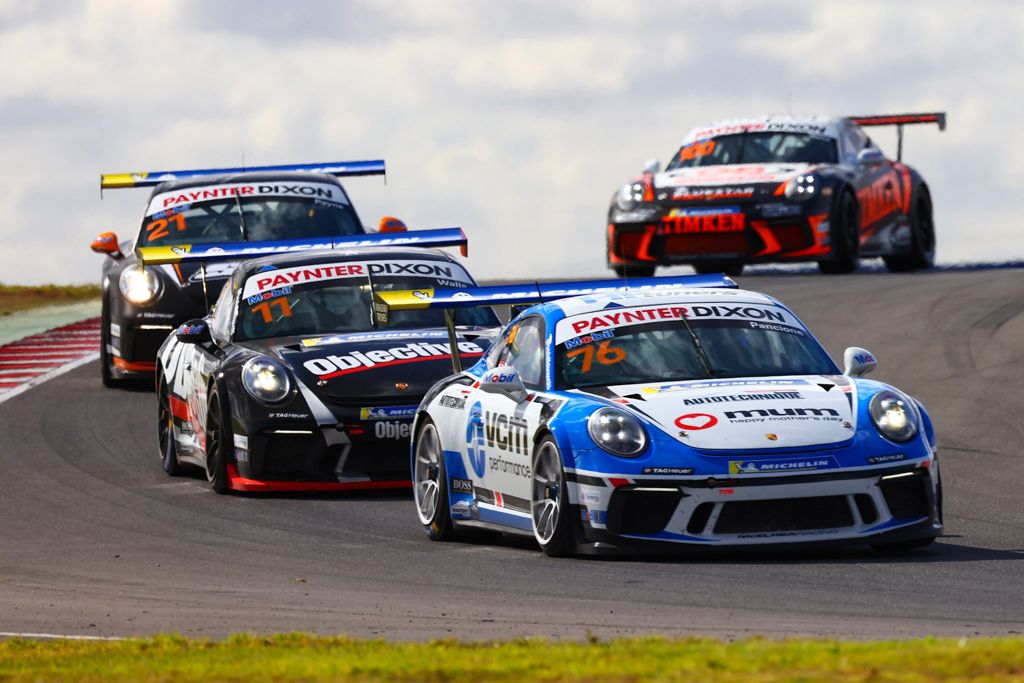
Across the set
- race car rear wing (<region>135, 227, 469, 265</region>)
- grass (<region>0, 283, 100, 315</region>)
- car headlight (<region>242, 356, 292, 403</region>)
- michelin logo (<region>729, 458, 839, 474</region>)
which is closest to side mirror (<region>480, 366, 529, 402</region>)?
michelin logo (<region>729, 458, 839, 474</region>)

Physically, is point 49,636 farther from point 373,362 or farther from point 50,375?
point 50,375

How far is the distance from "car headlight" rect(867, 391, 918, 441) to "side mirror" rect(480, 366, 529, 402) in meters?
1.59

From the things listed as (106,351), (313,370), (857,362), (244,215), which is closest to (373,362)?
(313,370)

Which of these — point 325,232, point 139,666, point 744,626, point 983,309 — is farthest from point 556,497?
point 983,309

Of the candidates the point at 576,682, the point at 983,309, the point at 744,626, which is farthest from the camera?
the point at 983,309

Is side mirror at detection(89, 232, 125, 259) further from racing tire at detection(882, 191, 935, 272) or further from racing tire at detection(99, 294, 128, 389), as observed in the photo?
racing tire at detection(882, 191, 935, 272)

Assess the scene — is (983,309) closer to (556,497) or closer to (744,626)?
(556,497)

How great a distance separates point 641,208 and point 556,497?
490 inches

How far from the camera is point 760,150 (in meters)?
A: 22.1

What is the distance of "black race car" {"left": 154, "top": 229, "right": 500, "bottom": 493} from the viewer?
471 inches

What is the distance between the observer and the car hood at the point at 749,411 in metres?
8.86

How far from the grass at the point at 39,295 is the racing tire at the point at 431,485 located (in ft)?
59.8

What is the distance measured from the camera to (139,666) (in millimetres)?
6391

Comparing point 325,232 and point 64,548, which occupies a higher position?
point 325,232
